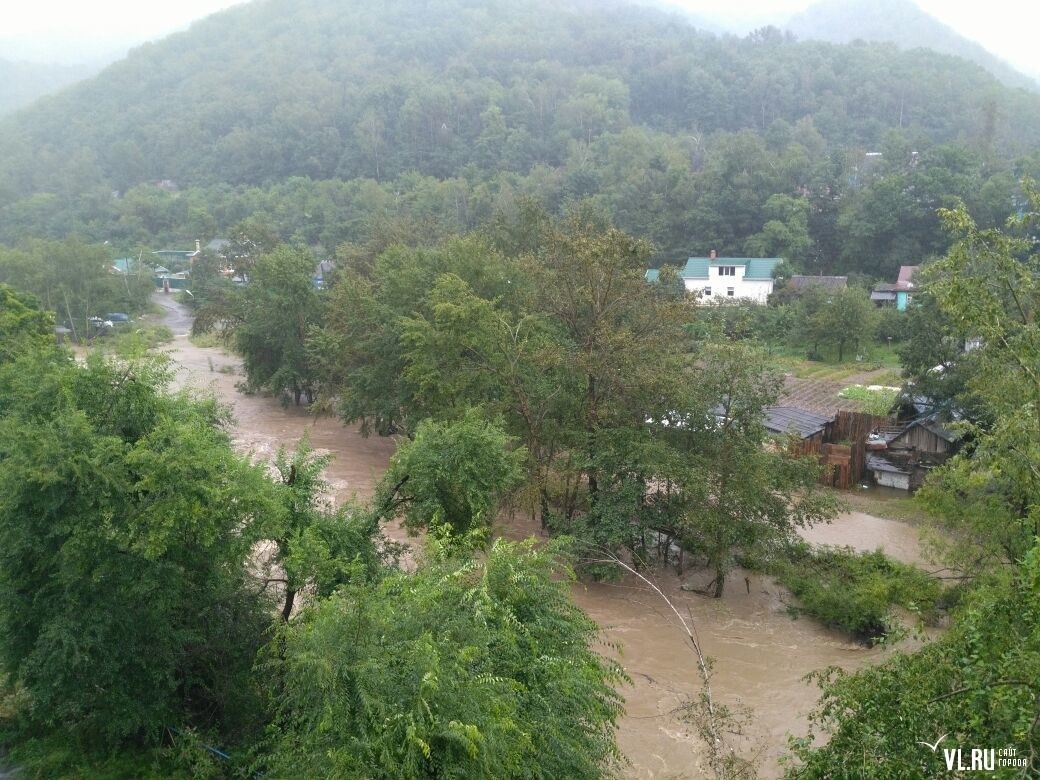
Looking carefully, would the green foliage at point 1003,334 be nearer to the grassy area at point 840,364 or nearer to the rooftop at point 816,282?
the grassy area at point 840,364

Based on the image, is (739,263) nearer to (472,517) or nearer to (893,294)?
(893,294)

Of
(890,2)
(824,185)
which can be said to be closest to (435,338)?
(824,185)

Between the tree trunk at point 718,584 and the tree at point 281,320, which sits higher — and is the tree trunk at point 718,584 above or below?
below

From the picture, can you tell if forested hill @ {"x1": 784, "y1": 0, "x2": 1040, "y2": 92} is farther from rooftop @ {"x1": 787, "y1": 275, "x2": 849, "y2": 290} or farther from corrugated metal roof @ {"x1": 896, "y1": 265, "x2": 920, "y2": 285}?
rooftop @ {"x1": 787, "y1": 275, "x2": 849, "y2": 290}

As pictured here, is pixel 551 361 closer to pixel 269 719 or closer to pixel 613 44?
pixel 269 719

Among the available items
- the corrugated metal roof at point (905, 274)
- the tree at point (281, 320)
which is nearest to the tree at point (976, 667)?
the tree at point (281, 320)

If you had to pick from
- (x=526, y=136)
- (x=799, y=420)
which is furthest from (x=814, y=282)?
(x=526, y=136)
